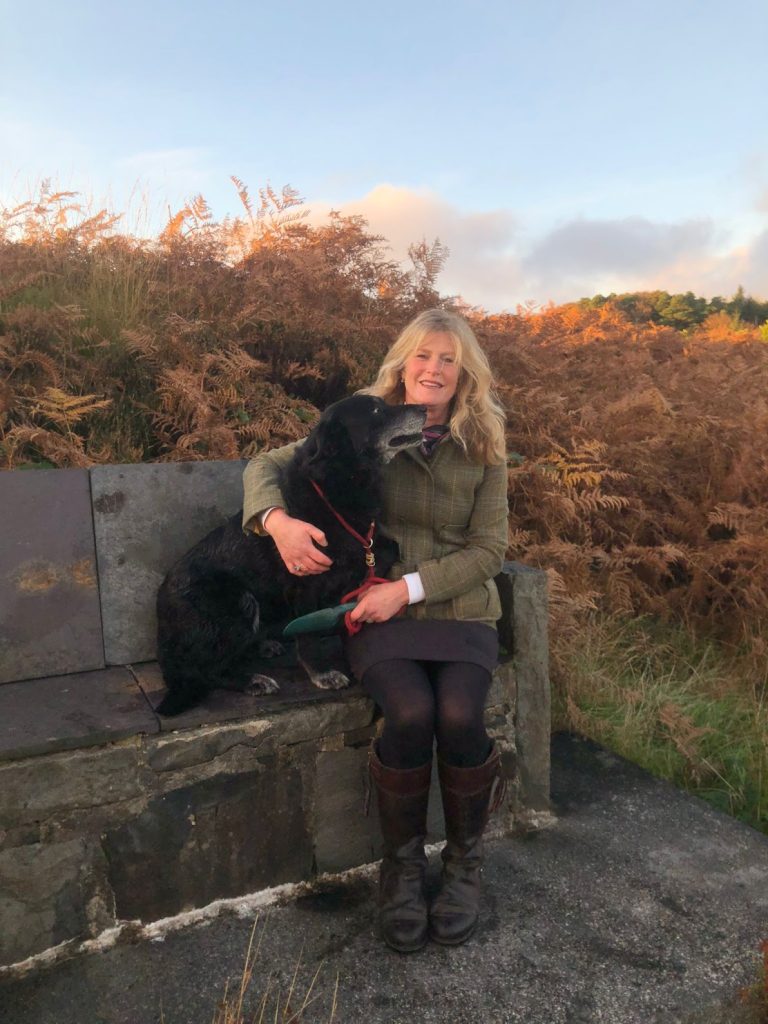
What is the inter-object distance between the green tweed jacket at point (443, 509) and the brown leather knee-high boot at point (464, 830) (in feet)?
1.76

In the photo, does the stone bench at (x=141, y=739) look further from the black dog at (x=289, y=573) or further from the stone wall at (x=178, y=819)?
the black dog at (x=289, y=573)

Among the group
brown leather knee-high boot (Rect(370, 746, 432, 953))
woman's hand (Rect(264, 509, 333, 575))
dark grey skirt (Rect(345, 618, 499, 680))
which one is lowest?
brown leather knee-high boot (Rect(370, 746, 432, 953))

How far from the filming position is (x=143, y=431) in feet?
12.8

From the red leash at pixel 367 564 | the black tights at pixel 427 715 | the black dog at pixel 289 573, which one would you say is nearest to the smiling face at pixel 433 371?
the black dog at pixel 289 573

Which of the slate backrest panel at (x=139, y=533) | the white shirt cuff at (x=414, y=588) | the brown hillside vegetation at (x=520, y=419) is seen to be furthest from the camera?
the brown hillside vegetation at (x=520, y=419)

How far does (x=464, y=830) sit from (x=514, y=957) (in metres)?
0.37

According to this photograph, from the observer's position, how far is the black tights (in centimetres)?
226

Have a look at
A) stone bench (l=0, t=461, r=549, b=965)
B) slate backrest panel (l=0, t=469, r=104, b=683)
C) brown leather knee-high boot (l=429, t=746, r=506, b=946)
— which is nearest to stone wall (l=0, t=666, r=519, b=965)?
stone bench (l=0, t=461, r=549, b=965)

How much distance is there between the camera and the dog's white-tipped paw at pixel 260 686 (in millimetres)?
2572

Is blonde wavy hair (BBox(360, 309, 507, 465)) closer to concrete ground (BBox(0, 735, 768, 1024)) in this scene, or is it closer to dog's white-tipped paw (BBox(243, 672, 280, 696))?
dog's white-tipped paw (BBox(243, 672, 280, 696))

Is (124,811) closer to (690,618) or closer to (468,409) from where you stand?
(468,409)

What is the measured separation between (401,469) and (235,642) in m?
0.87

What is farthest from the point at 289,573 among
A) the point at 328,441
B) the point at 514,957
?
the point at 514,957

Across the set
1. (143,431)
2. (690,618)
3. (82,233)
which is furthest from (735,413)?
(82,233)
